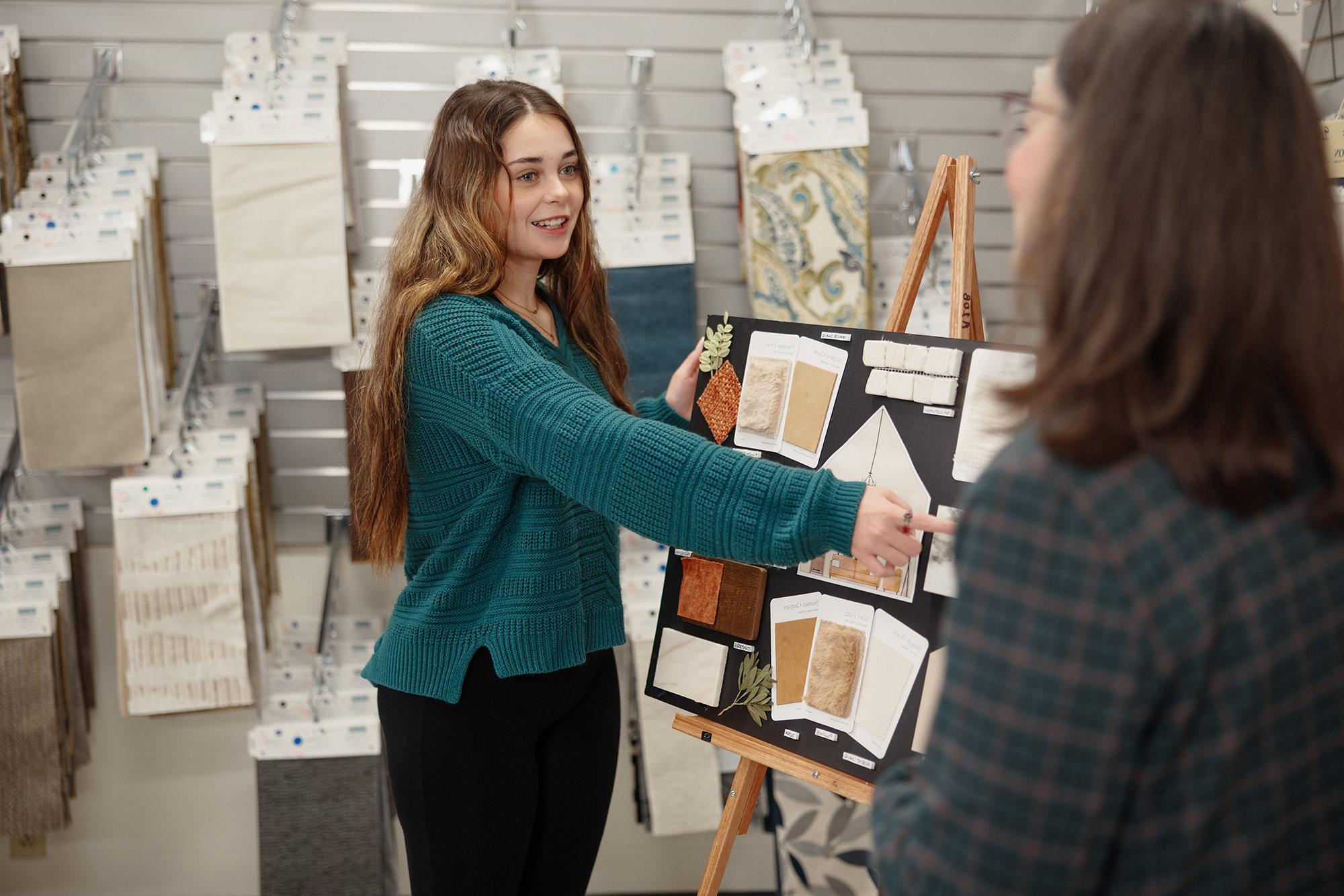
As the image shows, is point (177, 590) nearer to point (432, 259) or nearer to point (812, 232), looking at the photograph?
point (432, 259)

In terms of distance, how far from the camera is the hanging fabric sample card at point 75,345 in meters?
2.47

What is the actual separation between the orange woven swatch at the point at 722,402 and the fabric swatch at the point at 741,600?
0.22 metres

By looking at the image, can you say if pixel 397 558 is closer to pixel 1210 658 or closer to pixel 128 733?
pixel 1210 658

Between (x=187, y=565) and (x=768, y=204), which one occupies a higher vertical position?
(x=768, y=204)

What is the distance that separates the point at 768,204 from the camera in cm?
267

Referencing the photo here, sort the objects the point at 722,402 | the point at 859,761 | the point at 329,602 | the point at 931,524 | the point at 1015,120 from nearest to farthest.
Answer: the point at 1015,120 < the point at 931,524 < the point at 859,761 < the point at 722,402 < the point at 329,602

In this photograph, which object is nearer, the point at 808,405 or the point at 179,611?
the point at 808,405

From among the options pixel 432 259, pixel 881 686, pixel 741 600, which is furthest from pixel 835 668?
pixel 432 259

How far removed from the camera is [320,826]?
2635 mm

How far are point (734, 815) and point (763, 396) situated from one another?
0.69m

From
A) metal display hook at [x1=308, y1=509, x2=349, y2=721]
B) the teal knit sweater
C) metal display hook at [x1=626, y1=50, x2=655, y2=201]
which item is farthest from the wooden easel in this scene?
metal display hook at [x1=308, y1=509, x2=349, y2=721]

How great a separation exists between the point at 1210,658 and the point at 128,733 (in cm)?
292

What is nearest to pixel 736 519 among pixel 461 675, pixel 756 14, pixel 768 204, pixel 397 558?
pixel 461 675

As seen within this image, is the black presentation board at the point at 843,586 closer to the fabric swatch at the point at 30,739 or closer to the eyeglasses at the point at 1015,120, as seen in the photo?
the eyeglasses at the point at 1015,120
